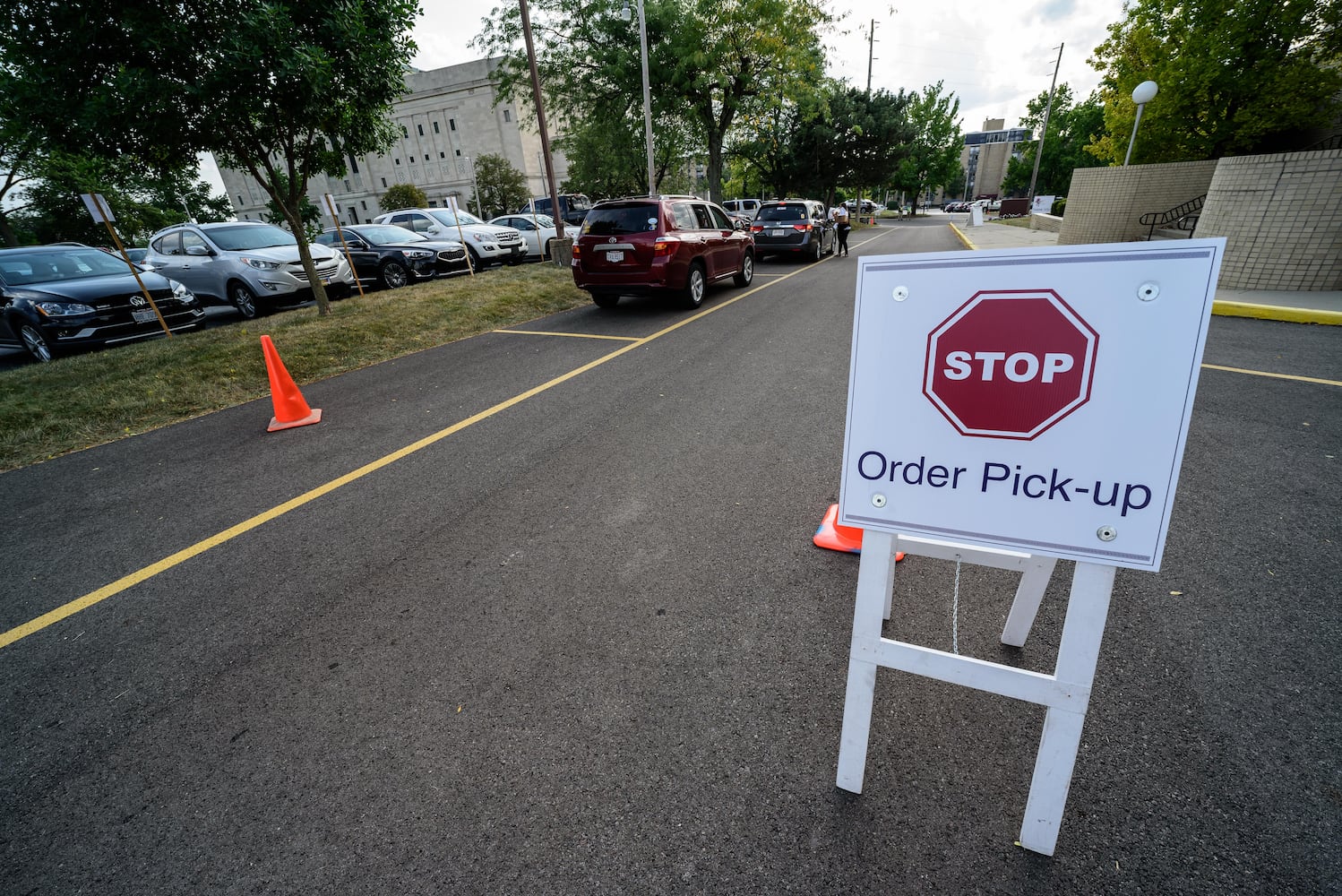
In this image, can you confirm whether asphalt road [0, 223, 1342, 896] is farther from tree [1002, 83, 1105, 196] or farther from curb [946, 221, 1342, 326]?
tree [1002, 83, 1105, 196]

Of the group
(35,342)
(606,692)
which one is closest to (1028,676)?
(606,692)

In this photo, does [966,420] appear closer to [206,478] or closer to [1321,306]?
[206,478]

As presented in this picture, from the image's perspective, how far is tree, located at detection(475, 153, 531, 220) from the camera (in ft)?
168

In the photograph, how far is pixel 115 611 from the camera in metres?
2.74

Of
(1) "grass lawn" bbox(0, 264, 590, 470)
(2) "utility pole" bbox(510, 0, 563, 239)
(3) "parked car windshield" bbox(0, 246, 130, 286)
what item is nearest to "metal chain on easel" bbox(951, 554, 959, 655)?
(1) "grass lawn" bbox(0, 264, 590, 470)

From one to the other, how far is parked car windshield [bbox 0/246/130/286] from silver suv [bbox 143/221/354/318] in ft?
4.59

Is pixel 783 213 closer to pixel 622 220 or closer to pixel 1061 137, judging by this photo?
pixel 622 220

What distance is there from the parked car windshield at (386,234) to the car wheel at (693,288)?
26.0 feet

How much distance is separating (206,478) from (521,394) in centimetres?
262

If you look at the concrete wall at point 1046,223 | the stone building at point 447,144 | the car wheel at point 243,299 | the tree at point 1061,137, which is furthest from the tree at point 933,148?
the car wheel at point 243,299

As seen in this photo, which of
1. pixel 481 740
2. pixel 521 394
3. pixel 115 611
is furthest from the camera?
pixel 521 394

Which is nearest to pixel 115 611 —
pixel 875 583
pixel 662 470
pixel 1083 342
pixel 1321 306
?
pixel 662 470

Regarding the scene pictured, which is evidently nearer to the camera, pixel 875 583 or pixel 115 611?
pixel 875 583

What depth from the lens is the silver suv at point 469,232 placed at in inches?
598
